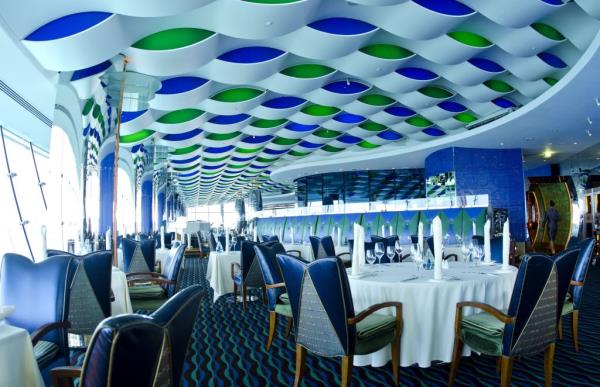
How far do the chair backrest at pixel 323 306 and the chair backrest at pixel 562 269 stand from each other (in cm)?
138

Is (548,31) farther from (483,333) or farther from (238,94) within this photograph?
(483,333)

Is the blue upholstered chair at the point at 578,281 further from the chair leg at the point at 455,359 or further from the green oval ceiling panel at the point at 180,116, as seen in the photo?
the green oval ceiling panel at the point at 180,116

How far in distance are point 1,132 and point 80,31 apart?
231 cm

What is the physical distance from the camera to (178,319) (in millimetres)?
1409

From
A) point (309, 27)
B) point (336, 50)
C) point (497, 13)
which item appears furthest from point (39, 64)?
point (497, 13)

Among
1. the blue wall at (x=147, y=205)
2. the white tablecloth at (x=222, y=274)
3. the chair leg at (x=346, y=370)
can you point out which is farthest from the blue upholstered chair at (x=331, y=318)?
the blue wall at (x=147, y=205)

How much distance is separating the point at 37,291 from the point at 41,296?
5 centimetres

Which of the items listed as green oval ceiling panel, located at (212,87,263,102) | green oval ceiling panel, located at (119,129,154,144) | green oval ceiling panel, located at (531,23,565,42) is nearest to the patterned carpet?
green oval ceiling panel, located at (531,23,565,42)

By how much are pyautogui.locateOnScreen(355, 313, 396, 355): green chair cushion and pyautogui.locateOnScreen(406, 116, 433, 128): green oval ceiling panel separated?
12.1 metres

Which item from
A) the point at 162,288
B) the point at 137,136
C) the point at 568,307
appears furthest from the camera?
the point at 137,136

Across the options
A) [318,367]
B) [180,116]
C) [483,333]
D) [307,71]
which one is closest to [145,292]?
[318,367]

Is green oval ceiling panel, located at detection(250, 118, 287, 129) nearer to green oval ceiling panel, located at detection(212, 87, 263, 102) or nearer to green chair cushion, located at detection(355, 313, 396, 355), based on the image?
green oval ceiling panel, located at detection(212, 87, 263, 102)

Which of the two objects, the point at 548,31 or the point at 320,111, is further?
Result: the point at 320,111

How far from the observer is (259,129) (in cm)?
1434
